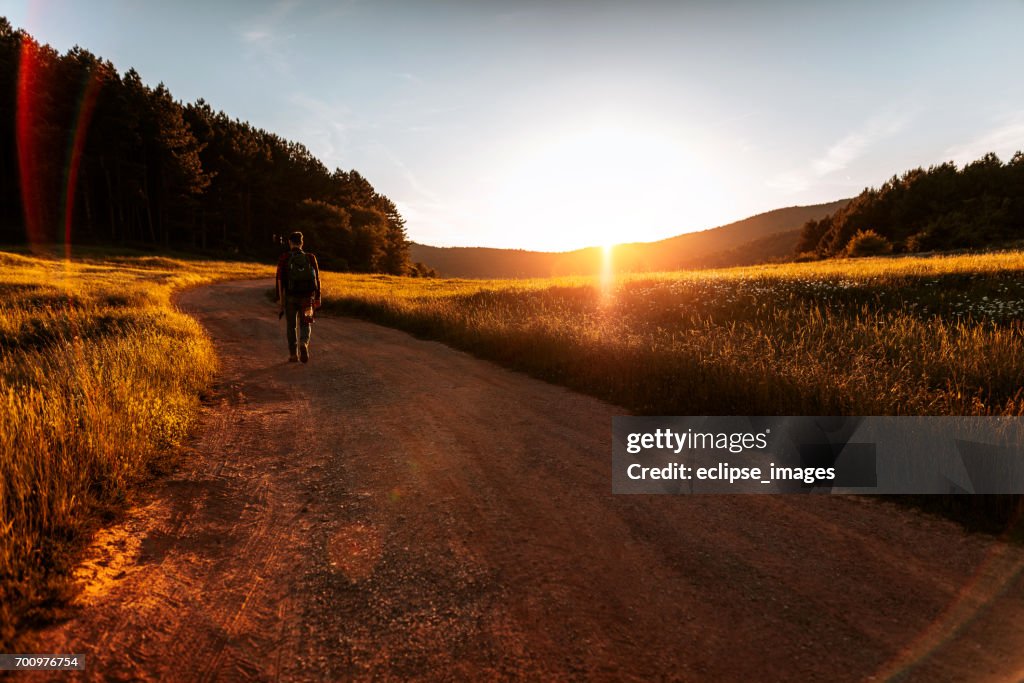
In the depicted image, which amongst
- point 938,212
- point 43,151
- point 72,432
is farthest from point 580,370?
point 938,212

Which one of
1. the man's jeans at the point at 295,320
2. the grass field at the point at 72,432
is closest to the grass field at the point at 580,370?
the grass field at the point at 72,432

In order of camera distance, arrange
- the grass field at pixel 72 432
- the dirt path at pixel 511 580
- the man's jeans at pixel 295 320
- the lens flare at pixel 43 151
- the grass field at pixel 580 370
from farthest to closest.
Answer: the lens flare at pixel 43 151 < the man's jeans at pixel 295 320 < the grass field at pixel 580 370 < the grass field at pixel 72 432 < the dirt path at pixel 511 580

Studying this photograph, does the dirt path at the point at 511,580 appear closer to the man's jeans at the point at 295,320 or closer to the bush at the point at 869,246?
the man's jeans at the point at 295,320

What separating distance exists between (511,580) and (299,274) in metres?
8.86

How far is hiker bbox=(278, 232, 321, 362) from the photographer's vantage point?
9.88m

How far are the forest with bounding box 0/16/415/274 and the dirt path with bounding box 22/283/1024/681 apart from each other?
64529 millimetres

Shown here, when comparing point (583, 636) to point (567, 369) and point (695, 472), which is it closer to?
point (695, 472)

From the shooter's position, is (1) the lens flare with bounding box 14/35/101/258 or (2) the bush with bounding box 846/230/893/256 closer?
(1) the lens flare with bounding box 14/35/101/258

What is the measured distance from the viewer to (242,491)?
4.10 meters

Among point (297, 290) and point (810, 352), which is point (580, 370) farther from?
point (297, 290)

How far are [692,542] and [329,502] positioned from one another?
2.91 metres

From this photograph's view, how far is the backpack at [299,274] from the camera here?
9.90 metres

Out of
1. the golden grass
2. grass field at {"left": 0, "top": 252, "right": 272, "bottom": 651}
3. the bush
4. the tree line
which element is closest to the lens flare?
grass field at {"left": 0, "top": 252, "right": 272, "bottom": 651}

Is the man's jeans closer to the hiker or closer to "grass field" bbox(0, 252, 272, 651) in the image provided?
the hiker
